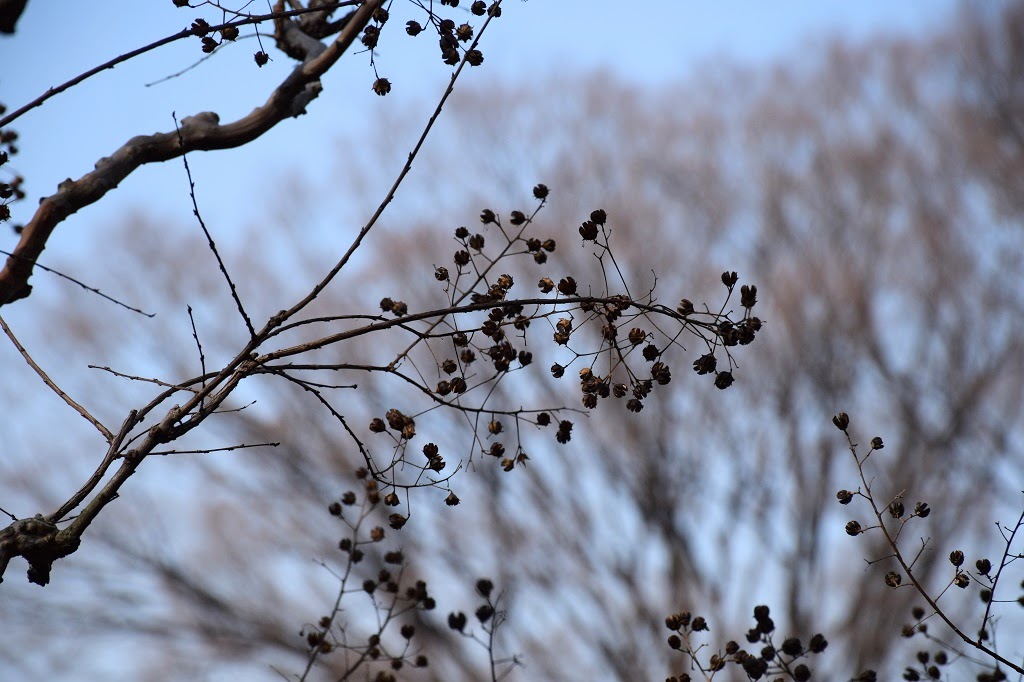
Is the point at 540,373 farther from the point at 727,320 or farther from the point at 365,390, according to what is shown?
the point at 727,320

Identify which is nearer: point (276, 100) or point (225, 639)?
point (276, 100)

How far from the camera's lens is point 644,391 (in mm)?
1236

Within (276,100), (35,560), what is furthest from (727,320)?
(35,560)

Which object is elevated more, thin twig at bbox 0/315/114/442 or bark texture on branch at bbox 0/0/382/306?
bark texture on branch at bbox 0/0/382/306

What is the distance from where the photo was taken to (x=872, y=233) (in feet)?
18.8

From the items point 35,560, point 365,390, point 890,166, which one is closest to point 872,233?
point 890,166

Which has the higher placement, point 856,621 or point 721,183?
point 721,183

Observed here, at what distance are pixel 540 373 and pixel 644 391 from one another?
170 inches

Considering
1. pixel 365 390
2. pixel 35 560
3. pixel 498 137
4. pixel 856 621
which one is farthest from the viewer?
pixel 498 137

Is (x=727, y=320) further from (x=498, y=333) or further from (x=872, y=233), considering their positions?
(x=872, y=233)

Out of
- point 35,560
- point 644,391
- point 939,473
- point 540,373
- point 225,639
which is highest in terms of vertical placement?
point 540,373

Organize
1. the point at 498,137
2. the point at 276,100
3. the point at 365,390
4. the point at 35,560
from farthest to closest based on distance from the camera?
the point at 498,137, the point at 365,390, the point at 276,100, the point at 35,560

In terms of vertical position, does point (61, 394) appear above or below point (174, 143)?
below

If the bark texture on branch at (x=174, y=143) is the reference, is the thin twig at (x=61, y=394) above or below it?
below
